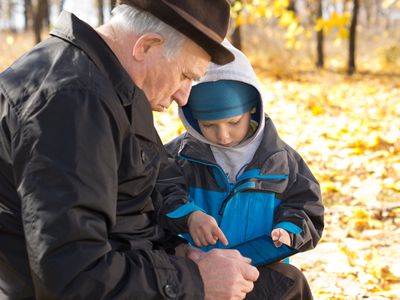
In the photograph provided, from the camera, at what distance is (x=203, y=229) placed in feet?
8.73

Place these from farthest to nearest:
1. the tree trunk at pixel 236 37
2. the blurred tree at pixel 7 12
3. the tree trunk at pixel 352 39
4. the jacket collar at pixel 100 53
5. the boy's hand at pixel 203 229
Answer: the blurred tree at pixel 7 12, the tree trunk at pixel 352 39, the tree trunk at pixel 236 37, the boy's hand at pixel 203 229, the jacket collar at pixel 100 53

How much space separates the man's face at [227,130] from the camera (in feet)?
9.73

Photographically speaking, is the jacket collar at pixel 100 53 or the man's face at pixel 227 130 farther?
the man's face at pixel 227 130

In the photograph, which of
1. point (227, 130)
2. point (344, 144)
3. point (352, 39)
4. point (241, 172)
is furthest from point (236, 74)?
point (352, 39)

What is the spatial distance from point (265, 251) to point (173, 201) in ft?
1.39

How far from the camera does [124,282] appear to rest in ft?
6.08

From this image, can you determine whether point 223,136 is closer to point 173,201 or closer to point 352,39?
point 173,201

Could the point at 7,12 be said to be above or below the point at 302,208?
below

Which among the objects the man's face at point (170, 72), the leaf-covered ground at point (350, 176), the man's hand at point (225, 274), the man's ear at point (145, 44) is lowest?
the leaf-covered ground at point (350, 176)

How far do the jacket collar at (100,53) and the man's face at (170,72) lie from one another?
0.14m

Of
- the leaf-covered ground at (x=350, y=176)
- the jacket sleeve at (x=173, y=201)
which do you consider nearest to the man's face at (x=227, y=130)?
the jacket sleeve at (x=173, y=201)

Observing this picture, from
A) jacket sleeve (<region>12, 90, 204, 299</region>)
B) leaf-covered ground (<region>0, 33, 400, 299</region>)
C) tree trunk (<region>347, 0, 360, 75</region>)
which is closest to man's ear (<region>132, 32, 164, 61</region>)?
jacket sleeve (<region>12, 90, 204, 299</region>)

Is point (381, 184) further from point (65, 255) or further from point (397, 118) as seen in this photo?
point (65, 255)

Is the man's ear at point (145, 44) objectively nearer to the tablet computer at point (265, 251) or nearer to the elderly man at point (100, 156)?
the elderly man at point (100, 156)
